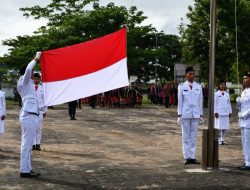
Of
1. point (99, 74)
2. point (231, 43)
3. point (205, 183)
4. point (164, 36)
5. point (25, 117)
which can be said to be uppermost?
point (164, 36)

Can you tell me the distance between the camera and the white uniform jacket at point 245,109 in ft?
32.8

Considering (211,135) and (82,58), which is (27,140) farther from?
(211,135)

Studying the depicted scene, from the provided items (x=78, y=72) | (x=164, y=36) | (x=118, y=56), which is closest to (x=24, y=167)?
(x=78, y=72)

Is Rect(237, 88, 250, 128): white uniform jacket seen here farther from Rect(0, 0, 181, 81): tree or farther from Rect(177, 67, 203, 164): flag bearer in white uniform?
Rect(0, 0, 181, 81): tree

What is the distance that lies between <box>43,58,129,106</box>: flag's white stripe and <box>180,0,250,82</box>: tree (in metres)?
26.3

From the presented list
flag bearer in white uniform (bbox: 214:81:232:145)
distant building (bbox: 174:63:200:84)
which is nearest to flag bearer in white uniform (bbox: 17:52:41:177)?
flag bearer in white uniform (bbox: 214:81:232:145)

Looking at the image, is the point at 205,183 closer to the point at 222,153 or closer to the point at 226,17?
the point at 222,153

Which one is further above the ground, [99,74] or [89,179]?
[99,74]

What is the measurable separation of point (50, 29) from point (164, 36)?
39.6m

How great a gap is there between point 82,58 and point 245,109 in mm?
3364

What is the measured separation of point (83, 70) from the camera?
966 cm

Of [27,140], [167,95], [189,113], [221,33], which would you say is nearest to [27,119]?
Answer: [27,140]

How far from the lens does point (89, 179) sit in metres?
8.57

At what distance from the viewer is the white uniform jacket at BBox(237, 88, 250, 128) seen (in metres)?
9.98
